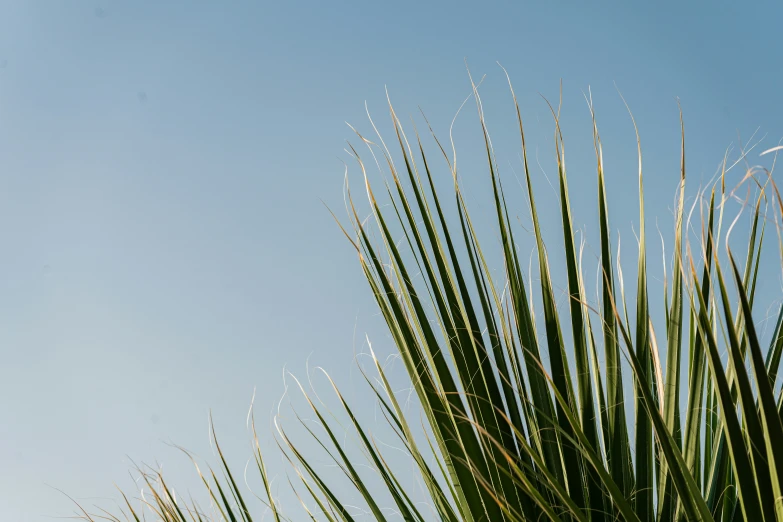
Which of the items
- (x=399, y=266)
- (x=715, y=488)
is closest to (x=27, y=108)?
(x=399, y=266)

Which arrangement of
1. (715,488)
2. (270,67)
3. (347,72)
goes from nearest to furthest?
1. (715,488)
2. (347,72)
3. (270,67)

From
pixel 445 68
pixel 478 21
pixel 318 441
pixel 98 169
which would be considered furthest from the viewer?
pixel 98 169

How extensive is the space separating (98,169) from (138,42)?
4.05 feet

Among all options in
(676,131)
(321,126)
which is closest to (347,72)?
(321,126)

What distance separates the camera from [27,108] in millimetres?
6070

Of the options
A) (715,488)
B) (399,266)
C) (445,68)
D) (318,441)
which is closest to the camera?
(715,488)

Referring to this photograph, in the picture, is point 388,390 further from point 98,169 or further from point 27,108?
point 27,108

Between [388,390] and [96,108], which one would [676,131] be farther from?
[96,108]

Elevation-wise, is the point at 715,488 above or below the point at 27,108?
below

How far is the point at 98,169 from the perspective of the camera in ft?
19.3

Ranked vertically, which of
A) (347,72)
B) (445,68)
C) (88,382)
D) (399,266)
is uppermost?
(347,72)

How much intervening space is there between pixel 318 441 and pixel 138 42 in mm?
5673

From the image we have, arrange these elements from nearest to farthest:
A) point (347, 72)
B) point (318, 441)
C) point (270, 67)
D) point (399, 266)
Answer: point (399, 266)
point (318, 441)
point (347, 72)
point (270, 67)

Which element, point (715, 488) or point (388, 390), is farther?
point (388, 390)
